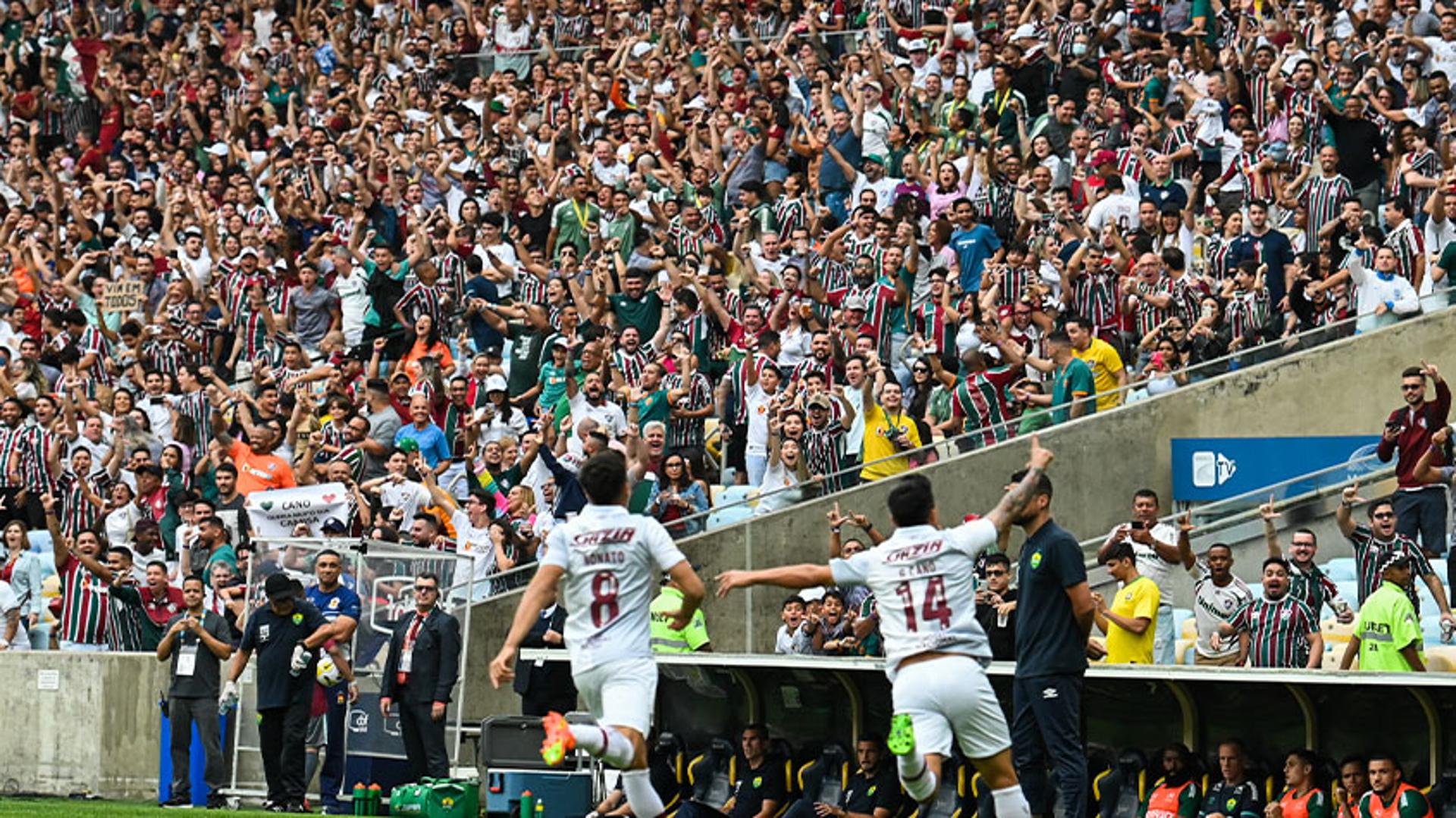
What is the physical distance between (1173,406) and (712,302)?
4.72 m

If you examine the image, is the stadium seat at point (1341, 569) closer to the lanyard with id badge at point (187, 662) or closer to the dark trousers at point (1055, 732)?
the dark trousers at point (1055, 732)

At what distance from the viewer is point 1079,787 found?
12094mm

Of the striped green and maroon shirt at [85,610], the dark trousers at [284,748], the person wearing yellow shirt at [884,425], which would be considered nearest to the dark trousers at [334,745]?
the dark trousers at [284,748]

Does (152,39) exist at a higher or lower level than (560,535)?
higher

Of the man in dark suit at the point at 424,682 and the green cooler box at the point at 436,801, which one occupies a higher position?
the man in dark suit at the point at 424,682

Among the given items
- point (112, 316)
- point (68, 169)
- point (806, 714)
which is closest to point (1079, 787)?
point (806, 714)

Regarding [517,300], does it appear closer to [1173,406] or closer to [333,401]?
[333,401]

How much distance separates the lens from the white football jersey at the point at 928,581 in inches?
439

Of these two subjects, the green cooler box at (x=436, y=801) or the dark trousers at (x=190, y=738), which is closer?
the green cooler box at (x=436, y=801)

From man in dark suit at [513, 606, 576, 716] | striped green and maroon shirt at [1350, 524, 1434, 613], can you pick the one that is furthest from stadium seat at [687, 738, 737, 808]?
striped green and maroon shirt at [1350, 524, 1434, 613]

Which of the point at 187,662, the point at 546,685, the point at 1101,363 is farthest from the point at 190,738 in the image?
the point at 1101,363

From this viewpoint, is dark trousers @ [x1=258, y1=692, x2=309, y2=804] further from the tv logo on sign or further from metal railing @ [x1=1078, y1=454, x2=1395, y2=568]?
→ the tv logo on sign

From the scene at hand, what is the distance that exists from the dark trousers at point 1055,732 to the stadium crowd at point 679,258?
6103 millimetres

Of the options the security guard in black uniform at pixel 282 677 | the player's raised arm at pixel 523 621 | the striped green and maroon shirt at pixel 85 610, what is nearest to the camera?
the player's raised arm at pixel 523 621
